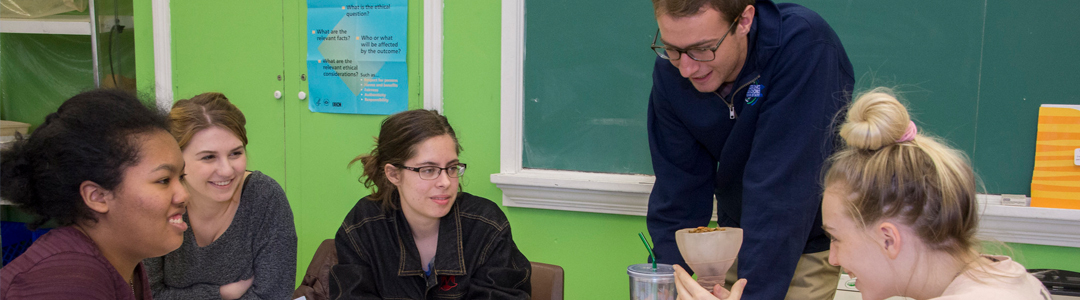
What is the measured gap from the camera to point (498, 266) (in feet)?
5.74

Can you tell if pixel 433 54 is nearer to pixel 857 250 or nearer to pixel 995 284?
pixel 857 250

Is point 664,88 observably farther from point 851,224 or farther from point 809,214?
point 851,224

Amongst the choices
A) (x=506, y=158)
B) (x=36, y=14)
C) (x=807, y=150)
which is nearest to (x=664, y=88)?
(x=807, y=150)

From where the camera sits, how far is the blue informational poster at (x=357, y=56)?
2.48 meters

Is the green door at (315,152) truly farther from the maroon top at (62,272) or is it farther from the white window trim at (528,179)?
the maroon top at (62,272)

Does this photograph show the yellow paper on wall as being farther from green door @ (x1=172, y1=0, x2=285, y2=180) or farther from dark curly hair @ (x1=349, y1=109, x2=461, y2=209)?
green door @ (x1=172, y1=0, x2=285, y2=180)

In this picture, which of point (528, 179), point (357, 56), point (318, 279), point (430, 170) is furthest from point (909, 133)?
point (357, 56)

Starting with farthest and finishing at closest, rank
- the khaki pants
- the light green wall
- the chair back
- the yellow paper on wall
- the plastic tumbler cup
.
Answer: the light green wall, the chair back, the yellow paper on wall, the khaki pants, the plastic tumbler cup

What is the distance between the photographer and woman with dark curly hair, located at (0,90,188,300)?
41.9 inches

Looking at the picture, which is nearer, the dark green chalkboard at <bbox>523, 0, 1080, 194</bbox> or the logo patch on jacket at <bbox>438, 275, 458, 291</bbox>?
the logo patch on jacket at <bbox>438, 275, 458, 291</bbox>

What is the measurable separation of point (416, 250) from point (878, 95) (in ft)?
3.87

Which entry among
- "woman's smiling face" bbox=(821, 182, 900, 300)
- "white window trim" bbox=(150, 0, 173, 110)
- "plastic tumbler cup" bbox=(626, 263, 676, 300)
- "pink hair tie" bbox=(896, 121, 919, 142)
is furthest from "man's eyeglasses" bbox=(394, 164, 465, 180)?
"white window trim" bbox=(150, 0, 173, 110)

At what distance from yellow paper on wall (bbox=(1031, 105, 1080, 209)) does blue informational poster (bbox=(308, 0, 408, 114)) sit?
2030mm

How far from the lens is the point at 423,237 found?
1854 millimetres
